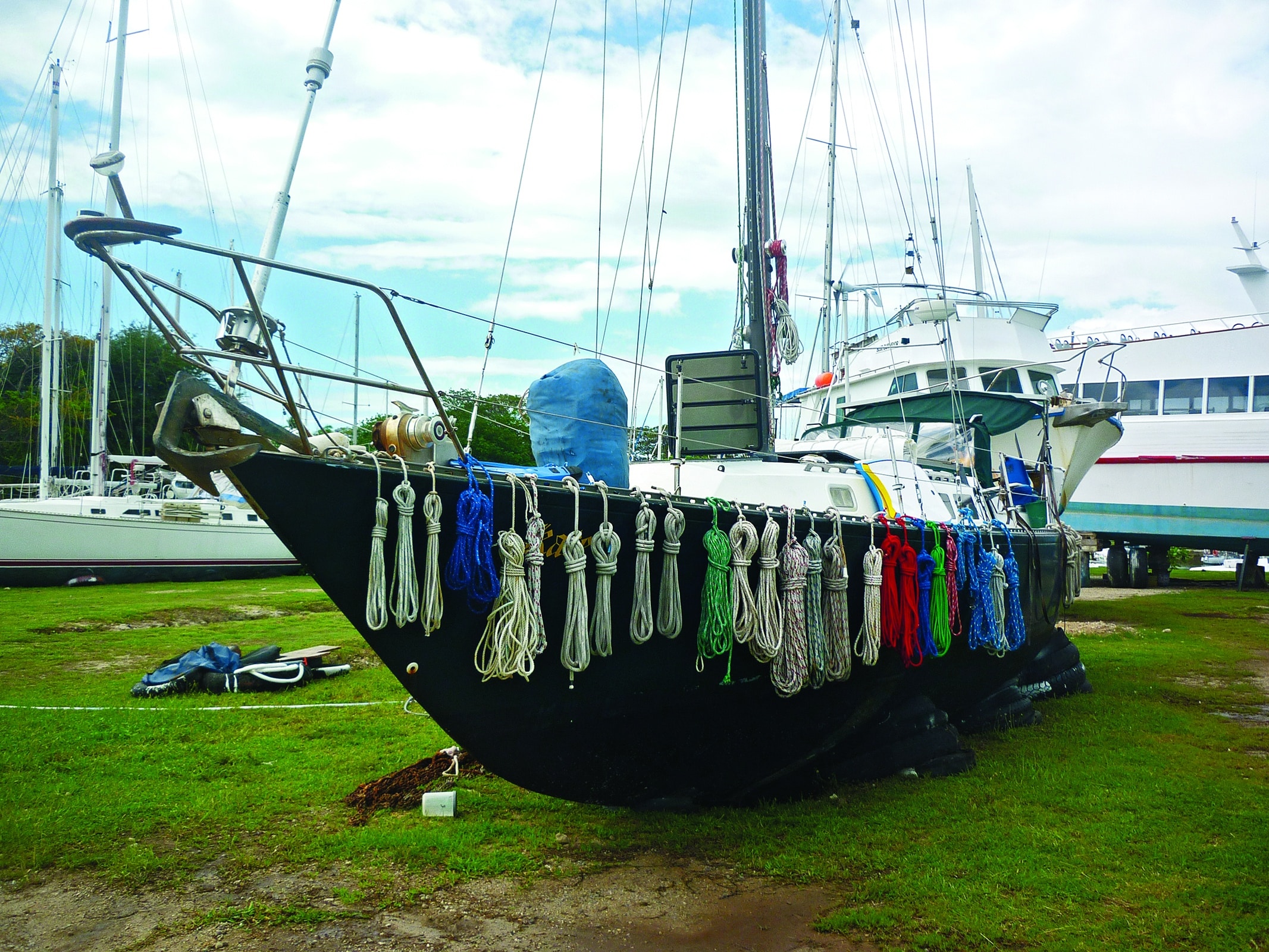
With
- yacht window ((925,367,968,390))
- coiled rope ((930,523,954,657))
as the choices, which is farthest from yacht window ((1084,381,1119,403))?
coiled rope ((930,523,954,657))

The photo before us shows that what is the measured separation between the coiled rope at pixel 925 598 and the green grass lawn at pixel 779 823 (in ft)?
2.45

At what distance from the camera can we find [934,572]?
4855 mm

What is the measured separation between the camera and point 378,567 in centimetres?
298

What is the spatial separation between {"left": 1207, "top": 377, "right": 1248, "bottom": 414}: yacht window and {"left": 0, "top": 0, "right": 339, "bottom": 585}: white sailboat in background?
18.8 m

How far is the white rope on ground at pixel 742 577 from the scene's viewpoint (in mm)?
3846

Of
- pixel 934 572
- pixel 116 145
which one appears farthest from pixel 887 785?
pixel 116 145

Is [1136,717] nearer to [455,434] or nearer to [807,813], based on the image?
[807,813]

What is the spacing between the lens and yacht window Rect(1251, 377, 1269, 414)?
1734cm

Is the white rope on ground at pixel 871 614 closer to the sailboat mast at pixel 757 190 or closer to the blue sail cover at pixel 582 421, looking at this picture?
the blue sail cover at pixel 582 421

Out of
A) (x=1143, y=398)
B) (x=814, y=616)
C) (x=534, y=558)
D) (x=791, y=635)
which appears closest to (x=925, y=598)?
(x=814, y=616)

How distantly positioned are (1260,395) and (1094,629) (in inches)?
386

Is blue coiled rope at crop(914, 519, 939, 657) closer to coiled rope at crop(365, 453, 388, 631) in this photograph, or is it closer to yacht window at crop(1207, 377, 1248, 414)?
coiled rope at crop(365, 453, 388, 631)

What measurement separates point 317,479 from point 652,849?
219 cm

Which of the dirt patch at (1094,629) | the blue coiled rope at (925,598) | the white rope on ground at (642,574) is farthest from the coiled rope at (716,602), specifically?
the dirt patch at (1094,629)
